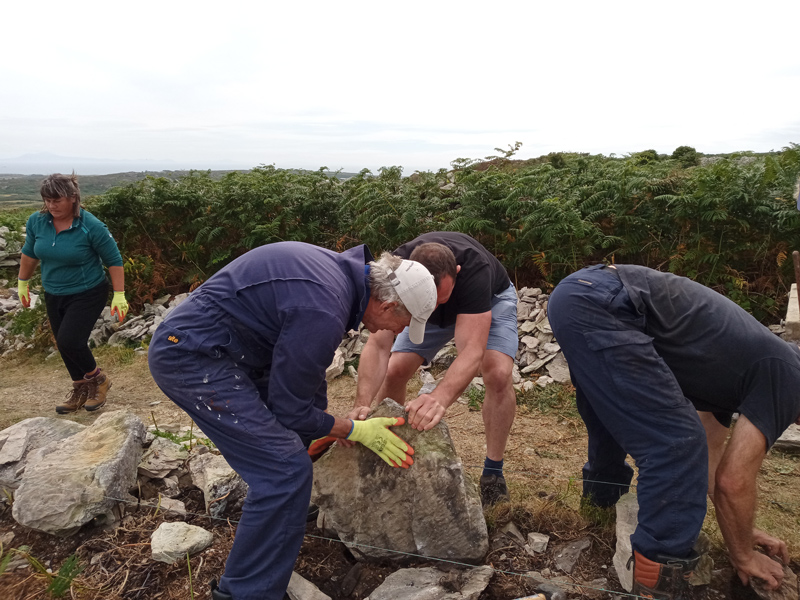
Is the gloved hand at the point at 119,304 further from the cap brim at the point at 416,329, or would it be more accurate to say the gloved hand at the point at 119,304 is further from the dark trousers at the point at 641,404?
the dark trousers at the point at 641,404

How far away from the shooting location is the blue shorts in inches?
146

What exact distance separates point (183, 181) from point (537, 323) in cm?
631

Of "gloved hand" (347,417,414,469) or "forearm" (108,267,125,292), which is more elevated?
"forearm" (108,267,125,292)

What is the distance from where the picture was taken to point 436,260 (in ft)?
10.1

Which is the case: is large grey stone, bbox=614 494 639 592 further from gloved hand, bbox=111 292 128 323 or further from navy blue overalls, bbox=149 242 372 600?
gloved hand, bbox=111 292 128 323

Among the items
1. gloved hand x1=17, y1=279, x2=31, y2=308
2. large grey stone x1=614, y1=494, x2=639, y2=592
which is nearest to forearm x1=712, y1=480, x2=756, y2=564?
large grey stone x1=614, y1=494, x2=639, y2=592

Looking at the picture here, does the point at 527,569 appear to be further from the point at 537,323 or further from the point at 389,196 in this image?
the point at 389,196

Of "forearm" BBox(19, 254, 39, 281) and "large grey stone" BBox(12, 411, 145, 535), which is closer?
"large grey stone" BBox(12, 411, 145, 535)

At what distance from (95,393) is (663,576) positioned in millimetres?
5555

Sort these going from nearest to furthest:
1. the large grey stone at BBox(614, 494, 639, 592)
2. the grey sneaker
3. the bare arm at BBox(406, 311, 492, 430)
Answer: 1. the large grey stone at BBox(614, 494, 639, 592)
2. the bare arm at BBox(406, 311, 492, 430)
3. the grey sneaker

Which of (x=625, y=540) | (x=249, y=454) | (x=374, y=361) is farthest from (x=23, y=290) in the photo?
(x=625, y=540)

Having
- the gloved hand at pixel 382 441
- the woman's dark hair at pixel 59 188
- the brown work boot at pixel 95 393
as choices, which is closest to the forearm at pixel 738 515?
the gloved hand at pixel 382 441

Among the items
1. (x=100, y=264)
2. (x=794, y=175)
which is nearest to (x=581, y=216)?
(x=794, y=175)

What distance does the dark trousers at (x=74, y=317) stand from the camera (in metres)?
5.43
